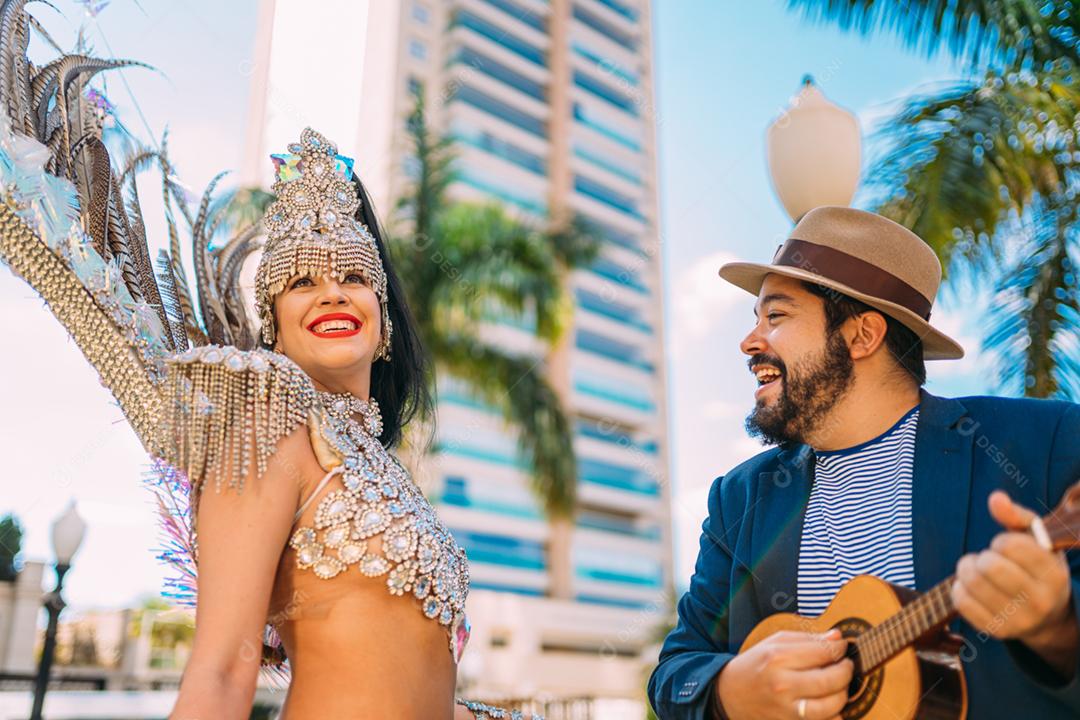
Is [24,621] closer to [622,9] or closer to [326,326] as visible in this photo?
[326,326]

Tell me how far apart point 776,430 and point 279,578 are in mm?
1403

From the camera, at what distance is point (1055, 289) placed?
6996 millimetres

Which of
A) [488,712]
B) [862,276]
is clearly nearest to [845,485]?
[862,276]

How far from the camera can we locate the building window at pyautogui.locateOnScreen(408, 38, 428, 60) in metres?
45.6

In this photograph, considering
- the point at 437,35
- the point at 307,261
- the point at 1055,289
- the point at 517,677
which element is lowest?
the point at 517,677

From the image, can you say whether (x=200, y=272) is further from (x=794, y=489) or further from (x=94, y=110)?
(x=794, y=489)

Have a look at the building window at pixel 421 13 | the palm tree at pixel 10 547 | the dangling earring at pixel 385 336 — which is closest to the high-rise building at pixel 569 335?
the building window at pixel 421 13

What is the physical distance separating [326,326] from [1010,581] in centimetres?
175

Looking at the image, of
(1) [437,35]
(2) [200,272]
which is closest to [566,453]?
(2) [200,272]

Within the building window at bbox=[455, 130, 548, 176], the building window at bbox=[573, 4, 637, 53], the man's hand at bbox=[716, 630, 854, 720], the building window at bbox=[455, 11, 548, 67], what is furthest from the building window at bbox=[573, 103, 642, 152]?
the man's hand at bbox=[716, 630, 854, 720]

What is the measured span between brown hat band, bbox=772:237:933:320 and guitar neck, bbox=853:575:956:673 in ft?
3.30

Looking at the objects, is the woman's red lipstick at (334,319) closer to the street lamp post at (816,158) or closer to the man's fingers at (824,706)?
the man's fingers at (824,706)

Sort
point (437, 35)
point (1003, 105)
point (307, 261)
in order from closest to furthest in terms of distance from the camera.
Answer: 1. point (307, 261)
2. point (1003, 105)
3. point (437, 35)

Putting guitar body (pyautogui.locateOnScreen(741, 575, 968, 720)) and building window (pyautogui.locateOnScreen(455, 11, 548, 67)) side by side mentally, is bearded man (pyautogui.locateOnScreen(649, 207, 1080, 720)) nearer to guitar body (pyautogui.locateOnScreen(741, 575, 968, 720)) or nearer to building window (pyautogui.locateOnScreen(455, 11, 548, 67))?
guitar body (pyautogui.locateOnScreen(741, 575, 968, 720))
